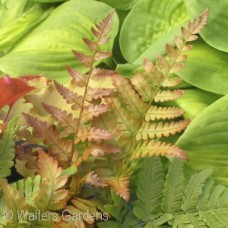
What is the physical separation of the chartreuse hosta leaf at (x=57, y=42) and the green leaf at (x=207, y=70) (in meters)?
0.12

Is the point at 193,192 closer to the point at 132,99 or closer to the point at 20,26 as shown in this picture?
the point at 132,99

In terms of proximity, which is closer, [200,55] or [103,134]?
[103,134]

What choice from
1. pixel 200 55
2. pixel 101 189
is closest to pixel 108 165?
pixel 101 189

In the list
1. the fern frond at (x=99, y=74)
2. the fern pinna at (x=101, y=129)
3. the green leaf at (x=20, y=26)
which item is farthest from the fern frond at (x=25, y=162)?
the green leaf at (x=20, y=26)

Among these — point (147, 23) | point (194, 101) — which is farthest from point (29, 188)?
point (147, 23)

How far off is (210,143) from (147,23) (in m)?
0.25

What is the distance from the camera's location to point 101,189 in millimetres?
528

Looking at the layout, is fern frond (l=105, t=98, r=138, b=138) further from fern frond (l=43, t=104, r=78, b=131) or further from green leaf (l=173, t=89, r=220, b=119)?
green leaf (l=173, t=89, r=220, b=119)

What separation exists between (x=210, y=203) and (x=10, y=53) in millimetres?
427

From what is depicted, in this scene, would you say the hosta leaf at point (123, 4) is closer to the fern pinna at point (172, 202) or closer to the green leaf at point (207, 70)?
the green leaf at point (207, 70)

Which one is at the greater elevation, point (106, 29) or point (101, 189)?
point (106, 29)

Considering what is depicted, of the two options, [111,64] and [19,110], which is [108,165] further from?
[111,64]

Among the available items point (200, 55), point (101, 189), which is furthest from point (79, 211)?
point (200, 55)

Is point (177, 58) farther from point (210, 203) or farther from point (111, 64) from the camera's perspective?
point (111, 64)
